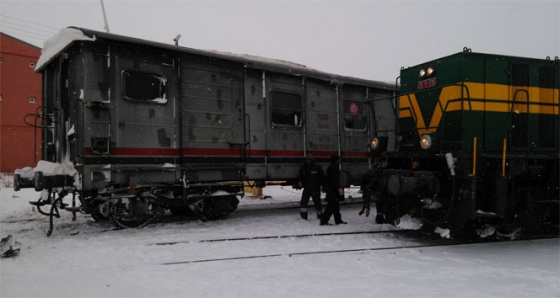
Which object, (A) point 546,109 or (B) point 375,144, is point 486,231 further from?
(A) point 546,109

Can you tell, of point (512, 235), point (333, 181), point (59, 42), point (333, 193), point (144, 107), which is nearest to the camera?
point (512, 235)

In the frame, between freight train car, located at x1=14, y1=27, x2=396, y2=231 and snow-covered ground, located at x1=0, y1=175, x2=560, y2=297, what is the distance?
0.90 meters

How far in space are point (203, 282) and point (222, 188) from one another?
458 centimetres

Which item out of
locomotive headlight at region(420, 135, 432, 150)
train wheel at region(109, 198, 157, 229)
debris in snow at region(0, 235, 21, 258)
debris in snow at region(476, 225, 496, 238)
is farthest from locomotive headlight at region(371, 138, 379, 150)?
debris in snow at region(0, 235, 21, 258)

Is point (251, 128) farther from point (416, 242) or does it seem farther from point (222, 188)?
point (416, 242)

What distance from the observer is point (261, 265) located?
5.47 m

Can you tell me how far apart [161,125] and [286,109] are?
10.9 ft

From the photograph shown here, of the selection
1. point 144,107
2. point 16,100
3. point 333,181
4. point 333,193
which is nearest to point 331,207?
point 333,193

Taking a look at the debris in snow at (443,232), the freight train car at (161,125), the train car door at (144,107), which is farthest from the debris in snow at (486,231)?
the train car door at (144,107)

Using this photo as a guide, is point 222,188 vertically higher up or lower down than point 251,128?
lower down

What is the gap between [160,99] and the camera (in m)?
8.40

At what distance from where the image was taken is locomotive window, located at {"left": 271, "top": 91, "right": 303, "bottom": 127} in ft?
A: 33.2

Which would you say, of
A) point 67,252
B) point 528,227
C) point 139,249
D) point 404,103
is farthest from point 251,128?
point 528,227

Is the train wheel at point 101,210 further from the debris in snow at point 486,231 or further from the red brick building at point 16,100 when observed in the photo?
the red brick building at point 16,100
